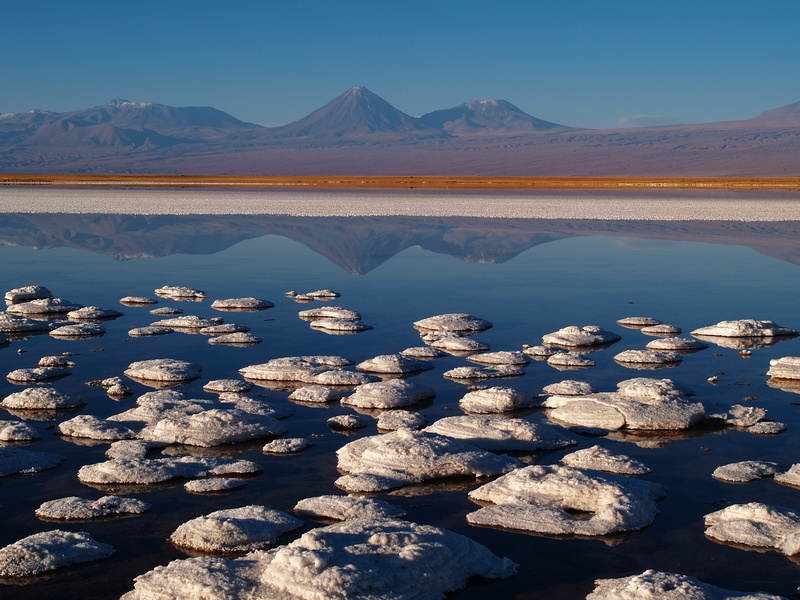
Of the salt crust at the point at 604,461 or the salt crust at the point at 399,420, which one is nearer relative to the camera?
the salt crust at the point at 604,461

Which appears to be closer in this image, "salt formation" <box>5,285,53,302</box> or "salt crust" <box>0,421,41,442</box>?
"salt crust" <box>0,421,41,442</box>

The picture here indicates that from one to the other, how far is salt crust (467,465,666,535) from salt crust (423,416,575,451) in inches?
27.8

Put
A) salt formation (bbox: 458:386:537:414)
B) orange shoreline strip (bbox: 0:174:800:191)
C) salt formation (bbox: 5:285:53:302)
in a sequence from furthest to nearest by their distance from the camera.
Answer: orange shoreline strip (bbox: 0:174:800:191), salt formation (bbox: 5:285:53:302), salt formation (bbox: 458:386:537:414)

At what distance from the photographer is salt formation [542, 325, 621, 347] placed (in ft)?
31.2

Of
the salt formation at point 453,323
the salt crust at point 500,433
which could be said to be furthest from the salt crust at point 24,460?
the salt formation at point 453,323

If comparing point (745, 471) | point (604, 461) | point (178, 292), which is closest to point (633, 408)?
point (604, 461)

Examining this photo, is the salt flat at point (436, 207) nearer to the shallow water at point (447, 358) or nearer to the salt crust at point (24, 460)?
the shallow water at point (447, 358)

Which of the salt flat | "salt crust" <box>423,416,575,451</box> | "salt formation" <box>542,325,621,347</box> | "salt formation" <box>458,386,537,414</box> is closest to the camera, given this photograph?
"salt crust" <box>423,416,575,451</box>

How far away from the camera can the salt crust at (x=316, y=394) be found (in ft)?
24.3

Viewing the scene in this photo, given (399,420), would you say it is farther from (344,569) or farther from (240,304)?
(240,304)

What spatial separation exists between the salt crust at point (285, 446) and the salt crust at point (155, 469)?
33 cm

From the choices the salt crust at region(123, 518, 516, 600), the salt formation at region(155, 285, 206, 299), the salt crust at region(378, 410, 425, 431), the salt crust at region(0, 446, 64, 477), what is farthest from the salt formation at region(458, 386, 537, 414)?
the salt formation at region(155, 285, 206, 299)

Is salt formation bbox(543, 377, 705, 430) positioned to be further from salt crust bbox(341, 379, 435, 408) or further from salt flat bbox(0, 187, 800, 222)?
salt flat bbox(0, 187, 800, 222)

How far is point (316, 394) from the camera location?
24.5 ft
